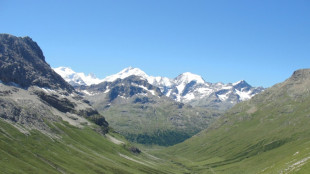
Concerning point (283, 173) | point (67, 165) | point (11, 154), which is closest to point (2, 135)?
point (11, 154)

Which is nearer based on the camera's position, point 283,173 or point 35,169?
point 283,173

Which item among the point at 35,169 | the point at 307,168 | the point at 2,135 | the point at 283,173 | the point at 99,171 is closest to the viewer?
the point at 307,168

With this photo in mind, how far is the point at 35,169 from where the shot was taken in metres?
155

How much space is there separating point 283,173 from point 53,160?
13536 centimetres

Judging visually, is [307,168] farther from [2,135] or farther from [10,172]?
[2,135]

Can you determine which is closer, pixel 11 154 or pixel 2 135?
pixel 11 154

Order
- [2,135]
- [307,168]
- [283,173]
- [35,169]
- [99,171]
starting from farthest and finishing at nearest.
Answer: [99,171], [2,135], [35,169], [283,173], [307,168]

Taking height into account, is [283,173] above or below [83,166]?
above

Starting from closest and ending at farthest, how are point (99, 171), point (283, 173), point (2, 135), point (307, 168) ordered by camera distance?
1. point (307, 168)
2. point (283, 173)
3. point (2, 135)
4. point (99, 171)

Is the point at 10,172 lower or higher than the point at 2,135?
lower

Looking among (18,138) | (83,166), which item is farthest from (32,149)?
(83,166)

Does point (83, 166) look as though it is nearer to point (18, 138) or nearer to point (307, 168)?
point (18, 138)

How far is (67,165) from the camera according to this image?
186m

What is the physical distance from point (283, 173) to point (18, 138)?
6551 inches
